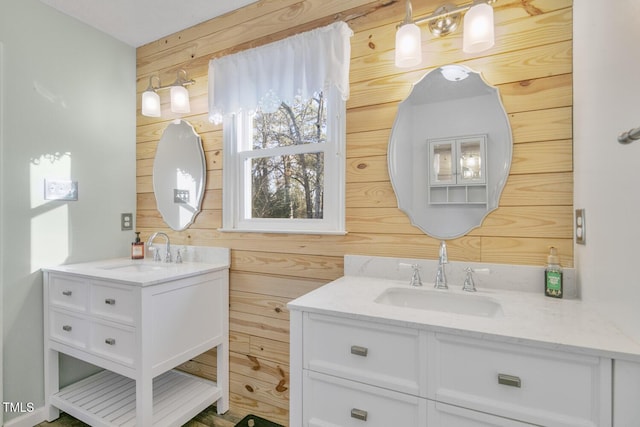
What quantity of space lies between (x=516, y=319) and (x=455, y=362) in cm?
24

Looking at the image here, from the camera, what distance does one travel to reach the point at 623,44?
0.86 m

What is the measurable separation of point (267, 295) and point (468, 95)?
4.76 ft

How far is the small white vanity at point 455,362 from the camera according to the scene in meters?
0.80

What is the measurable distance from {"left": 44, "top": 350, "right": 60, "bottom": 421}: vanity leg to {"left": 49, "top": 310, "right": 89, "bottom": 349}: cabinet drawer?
0.45ft

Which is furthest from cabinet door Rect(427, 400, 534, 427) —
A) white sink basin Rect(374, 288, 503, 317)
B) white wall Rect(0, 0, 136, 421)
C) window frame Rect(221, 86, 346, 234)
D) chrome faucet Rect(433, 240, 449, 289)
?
white wall Rect(0, 0, 136, 421)

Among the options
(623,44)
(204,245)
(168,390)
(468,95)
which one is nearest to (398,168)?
(468,95)

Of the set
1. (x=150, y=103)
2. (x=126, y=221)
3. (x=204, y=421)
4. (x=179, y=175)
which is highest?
(x=150, y=103)

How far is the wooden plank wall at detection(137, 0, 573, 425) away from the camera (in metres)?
1.27

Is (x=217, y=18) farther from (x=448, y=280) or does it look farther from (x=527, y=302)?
(x=527, y=302)

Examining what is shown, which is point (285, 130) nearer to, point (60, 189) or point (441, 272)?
point (441, 272)

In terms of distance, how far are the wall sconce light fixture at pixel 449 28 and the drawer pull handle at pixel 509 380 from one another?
1173 mm

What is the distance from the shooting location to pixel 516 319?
0.97 metres

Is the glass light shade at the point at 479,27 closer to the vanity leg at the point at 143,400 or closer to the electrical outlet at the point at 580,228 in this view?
the electrical outlet at the point at 580,228

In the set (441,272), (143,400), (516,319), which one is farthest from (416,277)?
(143,400)
